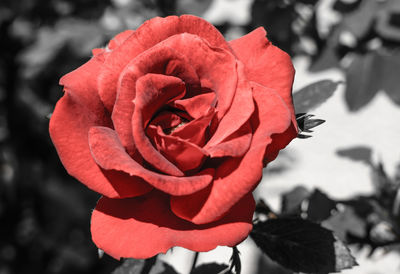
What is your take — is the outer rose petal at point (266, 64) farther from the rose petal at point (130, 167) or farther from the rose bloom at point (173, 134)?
the rose petal at point (130, 167)

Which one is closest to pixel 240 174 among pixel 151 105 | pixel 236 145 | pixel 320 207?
pixel 236 145

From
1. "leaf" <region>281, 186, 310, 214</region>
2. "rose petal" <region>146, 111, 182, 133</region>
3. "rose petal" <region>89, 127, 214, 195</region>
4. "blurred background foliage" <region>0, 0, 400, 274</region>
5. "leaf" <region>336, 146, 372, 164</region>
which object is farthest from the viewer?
"leaf" <region>336, 146, 372, 164</region>

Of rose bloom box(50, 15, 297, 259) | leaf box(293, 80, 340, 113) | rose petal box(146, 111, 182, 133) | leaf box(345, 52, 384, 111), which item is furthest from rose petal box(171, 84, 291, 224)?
leaf box(345, 52, 384, 111)

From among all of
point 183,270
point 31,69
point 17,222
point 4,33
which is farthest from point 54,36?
point 183,270

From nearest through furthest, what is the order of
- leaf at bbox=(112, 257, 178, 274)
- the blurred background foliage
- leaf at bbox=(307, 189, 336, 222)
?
leaf at bbox=(112, 257, 178, 274) < leaf at bbox=(307, 189, 336, 222) < the blurred background foliage

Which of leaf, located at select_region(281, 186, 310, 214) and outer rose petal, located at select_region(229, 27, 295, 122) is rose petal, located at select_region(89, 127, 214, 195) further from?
leaf, located at select_region(281, 186, 310, 214)

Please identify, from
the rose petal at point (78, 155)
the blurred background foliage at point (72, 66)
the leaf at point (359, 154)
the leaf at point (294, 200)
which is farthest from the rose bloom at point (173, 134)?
the leaf at point (359, 154)

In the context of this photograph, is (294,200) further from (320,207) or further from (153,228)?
(153,228)
